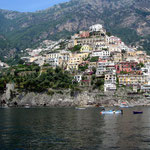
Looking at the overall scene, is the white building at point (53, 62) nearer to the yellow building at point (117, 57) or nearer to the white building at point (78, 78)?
the white building at point (78, 78)

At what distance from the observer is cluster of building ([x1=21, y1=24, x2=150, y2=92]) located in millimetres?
131500

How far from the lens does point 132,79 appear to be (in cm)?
13238

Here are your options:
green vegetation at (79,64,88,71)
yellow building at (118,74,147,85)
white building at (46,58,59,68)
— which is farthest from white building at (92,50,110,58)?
yellow building at (118,74,147,85)

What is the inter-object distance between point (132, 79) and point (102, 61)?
56.6 ft

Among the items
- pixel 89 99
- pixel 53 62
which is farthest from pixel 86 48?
pixel 89 99

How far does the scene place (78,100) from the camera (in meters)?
125

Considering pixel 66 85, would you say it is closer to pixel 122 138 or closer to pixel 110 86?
pixel 110 86

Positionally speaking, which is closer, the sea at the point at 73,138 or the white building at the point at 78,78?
the sea at the point at 73,138

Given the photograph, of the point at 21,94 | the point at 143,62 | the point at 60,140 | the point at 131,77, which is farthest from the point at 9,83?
the point at 60,140

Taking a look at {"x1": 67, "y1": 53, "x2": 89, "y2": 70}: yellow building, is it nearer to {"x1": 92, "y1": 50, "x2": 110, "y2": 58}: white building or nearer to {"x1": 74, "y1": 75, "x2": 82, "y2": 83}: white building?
{"x1": 92, "y1": 50, "x2": 110, "y2": 58}: white building

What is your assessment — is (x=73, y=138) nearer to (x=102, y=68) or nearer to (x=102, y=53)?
(x=102, y=68)

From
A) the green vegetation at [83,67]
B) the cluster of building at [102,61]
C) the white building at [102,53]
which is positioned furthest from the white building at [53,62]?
the white building at [102,53]

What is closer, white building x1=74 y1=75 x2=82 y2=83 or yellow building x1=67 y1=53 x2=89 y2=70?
white building x1=74 y1=75 x2=82 y2=83

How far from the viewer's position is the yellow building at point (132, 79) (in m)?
131
